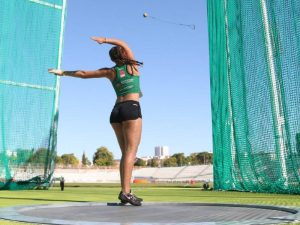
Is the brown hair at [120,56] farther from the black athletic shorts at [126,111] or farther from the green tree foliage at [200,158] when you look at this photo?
the green tree foliage at [200,158]

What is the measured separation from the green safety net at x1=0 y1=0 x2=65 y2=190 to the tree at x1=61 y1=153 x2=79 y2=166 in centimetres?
7562

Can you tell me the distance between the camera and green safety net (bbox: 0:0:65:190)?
39.2ft

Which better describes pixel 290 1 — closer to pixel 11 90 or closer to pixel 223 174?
pixel 223 174

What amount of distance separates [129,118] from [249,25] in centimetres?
671

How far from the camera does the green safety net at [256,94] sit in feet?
26.3

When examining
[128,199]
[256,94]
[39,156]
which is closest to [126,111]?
[128,199]

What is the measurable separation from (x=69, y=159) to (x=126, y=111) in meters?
86.5

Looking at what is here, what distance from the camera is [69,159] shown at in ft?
288

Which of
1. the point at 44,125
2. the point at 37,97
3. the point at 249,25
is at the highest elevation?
the point at 249,25

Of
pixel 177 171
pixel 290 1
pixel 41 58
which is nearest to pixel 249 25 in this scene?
pixel 290 1

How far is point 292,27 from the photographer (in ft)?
26.2

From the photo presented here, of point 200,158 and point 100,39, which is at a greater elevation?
point 200,158

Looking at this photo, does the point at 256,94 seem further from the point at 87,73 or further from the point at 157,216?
the point at 157,216

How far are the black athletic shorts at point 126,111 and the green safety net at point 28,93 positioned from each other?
9.06m
